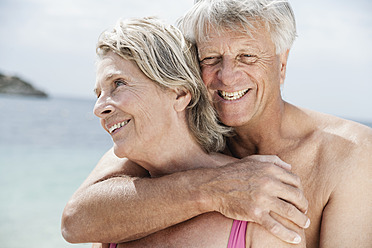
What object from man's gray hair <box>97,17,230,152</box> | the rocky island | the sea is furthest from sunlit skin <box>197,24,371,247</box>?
the rocky island

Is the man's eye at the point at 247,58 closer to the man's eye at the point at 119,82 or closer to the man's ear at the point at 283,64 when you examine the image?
the man's ear at the point at 283,64

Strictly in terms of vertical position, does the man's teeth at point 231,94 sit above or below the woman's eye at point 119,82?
below

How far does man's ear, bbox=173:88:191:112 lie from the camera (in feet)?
6.97

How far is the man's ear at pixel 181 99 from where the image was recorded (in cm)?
212

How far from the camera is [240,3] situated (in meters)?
2.29

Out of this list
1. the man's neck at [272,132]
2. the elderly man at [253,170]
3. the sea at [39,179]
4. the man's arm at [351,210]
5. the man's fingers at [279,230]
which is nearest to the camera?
the man's fingers at [279,230]

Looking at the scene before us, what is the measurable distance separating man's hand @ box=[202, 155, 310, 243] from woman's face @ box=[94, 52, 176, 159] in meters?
0.40

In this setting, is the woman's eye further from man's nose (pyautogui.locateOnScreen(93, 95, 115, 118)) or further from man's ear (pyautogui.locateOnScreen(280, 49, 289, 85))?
man's ear (pyautogui.locateOnScreen(280, 49, 289, 85))

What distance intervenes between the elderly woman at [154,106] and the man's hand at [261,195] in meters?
0.14

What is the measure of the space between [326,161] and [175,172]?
971 millimetres

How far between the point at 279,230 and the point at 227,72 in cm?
99

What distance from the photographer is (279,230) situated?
1752 mm

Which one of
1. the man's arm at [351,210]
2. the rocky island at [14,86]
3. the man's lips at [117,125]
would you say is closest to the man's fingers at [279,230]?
the man's arm at [351,210]

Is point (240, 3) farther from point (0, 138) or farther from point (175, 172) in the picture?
point (0, 138)
